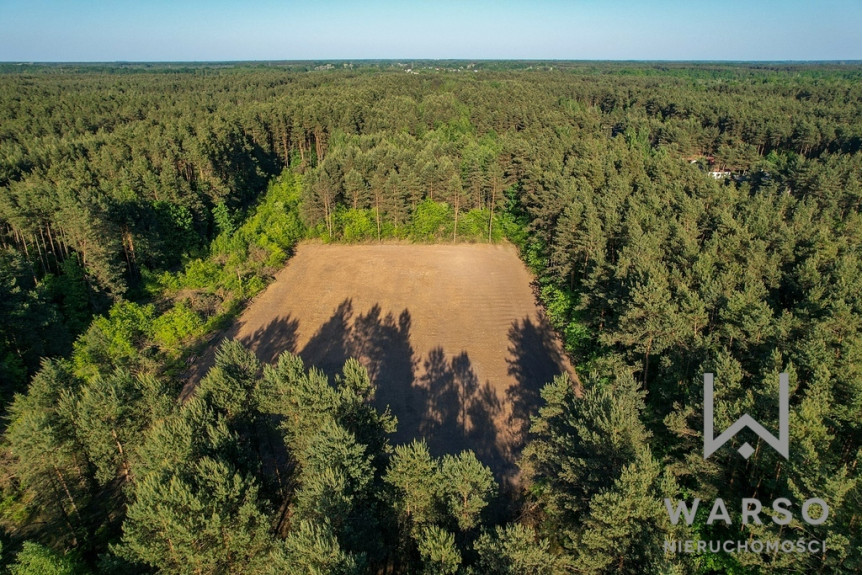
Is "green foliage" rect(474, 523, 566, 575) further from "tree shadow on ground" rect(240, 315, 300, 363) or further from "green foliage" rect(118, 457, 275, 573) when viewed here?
"tree shadow on ground" rect(240, 315, 300, 363)

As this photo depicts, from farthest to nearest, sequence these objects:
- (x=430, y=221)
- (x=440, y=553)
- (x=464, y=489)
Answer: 1. (x=430, y=221)
2. (x=464, y=489)
3. (x=440, y=553)

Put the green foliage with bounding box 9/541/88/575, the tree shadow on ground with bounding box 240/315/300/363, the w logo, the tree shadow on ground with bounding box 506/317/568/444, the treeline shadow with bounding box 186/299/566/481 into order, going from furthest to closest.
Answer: the tree shadow on ground with bounding box 240/315/300/363
the tree shadow on ground with bounding box 506/317/568/444
the treeline shadow with bounding box 186/299/566/481
the w logo
the green foliage with bounding box 9/541/88/575

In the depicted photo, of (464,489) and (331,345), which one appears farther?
(331,345)

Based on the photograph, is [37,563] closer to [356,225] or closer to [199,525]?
[199,525]

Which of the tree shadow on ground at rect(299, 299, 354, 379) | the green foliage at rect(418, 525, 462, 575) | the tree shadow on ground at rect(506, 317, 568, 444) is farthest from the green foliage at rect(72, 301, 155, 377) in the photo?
the tree shadow on ground at rect(506, 317, 568, 444)

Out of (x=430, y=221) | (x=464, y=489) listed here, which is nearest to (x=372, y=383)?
(x=464, y=489)

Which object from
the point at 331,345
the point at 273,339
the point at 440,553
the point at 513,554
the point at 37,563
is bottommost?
the point at 440,553

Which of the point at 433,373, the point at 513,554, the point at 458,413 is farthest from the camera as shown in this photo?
the point at 433,373

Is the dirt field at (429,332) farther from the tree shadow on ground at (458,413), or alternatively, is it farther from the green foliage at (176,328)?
the green foliage at (176,328)
